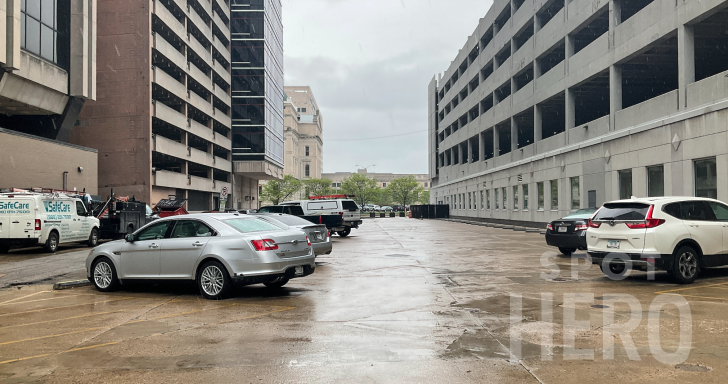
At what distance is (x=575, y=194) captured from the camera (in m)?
31.9

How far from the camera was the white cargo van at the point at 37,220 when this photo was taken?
61.8ft

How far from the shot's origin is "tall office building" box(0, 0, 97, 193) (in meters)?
28.8

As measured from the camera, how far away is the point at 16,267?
15.5 metres

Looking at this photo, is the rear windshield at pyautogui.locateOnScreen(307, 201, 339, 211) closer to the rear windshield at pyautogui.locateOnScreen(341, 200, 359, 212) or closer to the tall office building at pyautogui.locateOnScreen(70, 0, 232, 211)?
the rear windshield at pyautogui.locateOnScreen(341, 200, 359, 212)

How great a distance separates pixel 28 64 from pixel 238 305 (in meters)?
28.1

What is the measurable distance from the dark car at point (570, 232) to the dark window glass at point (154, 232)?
444 inches

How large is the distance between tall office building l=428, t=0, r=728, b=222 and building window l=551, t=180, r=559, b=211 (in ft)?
0.21

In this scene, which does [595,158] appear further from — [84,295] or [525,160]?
[84,295]

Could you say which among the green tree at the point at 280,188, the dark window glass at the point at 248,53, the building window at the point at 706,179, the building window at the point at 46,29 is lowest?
the building window at the point at 706,179

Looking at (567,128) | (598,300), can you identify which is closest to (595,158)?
(567,128)

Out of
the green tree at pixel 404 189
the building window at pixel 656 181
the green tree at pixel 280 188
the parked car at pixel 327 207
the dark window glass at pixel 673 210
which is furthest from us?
the green tree at pixel 404 189

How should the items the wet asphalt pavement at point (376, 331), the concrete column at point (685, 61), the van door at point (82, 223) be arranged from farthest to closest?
the van door at point (82, 223) → the concrete column at point (685, 61) → the wet asphalt pavement at point (376, 331)

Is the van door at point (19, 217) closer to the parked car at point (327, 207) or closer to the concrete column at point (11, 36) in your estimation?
the parked car at point (327, 207)

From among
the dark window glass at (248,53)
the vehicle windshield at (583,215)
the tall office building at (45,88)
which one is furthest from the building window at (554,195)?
the dark window glass at (248,53)
